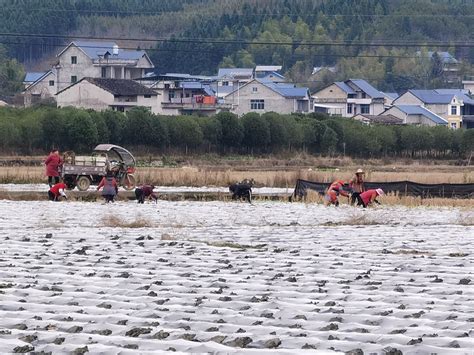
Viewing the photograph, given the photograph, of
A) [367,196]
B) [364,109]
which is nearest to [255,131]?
[364,109]

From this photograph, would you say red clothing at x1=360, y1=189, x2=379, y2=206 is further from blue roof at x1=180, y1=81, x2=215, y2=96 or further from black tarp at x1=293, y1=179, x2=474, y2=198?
blue roof at x1=180, y1=81, x2=215, y2=96

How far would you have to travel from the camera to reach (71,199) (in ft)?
101

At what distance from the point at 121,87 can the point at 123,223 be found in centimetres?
6210

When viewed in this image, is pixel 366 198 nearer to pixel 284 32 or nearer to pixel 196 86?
pixel 196 86

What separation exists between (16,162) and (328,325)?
42996 mm

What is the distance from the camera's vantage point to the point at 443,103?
10706 centimetres

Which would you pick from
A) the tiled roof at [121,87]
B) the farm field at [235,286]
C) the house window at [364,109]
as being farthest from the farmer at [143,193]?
the house window at [364,109]

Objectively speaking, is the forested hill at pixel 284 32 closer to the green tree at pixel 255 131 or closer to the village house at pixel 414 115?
the village house at pixel 414 115

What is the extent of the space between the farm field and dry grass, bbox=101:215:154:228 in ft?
0.11

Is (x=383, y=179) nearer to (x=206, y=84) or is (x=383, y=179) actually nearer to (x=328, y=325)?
(x=328, y=325)

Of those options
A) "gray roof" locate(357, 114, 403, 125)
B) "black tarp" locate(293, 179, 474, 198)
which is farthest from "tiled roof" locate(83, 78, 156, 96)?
"black tarp" locate(293, 179, 474, 198)

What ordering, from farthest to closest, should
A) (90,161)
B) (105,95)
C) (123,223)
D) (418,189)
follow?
(105,95) < (90,161) < (418,189) < (123,223)

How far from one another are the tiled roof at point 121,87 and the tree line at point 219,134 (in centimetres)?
1175

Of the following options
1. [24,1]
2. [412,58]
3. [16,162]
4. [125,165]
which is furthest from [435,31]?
[125,165]
